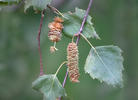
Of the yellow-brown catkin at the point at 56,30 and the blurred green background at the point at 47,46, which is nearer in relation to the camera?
the yellow-brown catkin at the point at 56,30

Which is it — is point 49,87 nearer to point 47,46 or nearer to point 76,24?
point 76,24

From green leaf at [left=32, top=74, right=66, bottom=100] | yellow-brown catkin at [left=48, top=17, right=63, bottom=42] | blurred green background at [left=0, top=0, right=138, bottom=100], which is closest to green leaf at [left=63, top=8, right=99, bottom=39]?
yellow-brown catkin at [left=48, top=17, right=63, bottom=42]

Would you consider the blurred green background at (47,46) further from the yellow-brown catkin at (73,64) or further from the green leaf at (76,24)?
the yellow-brown catkin at (73,64)

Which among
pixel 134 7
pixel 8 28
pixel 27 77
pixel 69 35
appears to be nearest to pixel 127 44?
pixel 134 7

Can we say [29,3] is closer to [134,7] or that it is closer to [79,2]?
[79,2]

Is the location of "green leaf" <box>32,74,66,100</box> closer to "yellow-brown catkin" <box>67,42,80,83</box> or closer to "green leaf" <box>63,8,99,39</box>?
"yellow-brown catkin" <box>67,42,80,83</box>

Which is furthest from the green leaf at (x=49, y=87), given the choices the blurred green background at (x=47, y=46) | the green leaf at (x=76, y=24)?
the blurred green background at (x=47, y=46)
